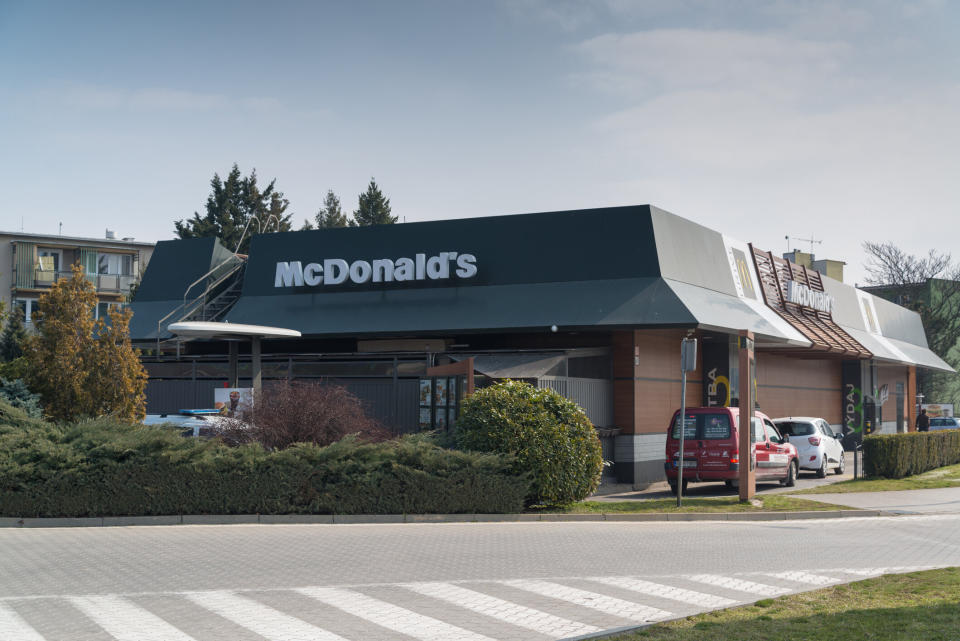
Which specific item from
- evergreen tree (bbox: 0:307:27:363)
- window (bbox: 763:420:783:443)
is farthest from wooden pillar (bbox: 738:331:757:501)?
evergreen tree (bbox: 0:307:27:363)

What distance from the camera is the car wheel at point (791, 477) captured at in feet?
80.1

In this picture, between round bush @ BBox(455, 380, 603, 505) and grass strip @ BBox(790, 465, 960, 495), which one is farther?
grass strip @ BBox(790, 465, 960, 495)

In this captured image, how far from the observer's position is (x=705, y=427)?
73.4 feet

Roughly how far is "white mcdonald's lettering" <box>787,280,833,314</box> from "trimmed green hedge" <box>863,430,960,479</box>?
601cm

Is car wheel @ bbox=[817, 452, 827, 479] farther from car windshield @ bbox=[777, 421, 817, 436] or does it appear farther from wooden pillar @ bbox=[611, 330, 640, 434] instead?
wooden pillar @ bbox=[611, 330, 640, 434]

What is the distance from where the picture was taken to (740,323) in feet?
84.0

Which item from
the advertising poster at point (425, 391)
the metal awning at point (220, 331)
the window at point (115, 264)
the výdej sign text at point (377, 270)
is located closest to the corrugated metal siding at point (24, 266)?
the window at point (115, 264)

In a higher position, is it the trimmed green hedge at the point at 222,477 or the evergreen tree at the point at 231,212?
the evergreen tree at the point at 231,212

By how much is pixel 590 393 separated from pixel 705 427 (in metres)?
2.70

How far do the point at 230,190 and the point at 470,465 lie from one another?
185ft

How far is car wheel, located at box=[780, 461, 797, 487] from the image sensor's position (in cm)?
2443

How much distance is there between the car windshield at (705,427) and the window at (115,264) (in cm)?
5015

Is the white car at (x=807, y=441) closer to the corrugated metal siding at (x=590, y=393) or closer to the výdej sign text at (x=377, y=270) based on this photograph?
the corrugated metal siding at (x=590, y=393)

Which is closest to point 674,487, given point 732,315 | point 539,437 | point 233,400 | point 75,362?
point 732,315
